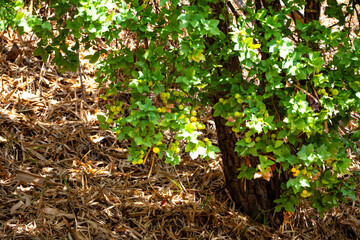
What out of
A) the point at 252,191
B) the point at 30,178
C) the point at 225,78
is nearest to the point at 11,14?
the point at 225,78

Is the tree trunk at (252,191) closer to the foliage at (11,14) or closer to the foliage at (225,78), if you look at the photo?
the foliage at (225,78)

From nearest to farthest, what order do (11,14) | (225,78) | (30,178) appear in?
(11,14), (225,78), (30,178)

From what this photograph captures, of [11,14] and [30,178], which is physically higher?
[11,14]

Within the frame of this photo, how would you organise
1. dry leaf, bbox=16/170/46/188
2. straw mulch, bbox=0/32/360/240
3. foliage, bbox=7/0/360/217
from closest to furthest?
foliage, bbox=7/0/360/217 → straw mulch, bbox=0/32/360/240 → dry leaf, bbox=16/170/46/188

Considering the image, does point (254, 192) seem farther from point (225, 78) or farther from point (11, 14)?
point (11, 14)

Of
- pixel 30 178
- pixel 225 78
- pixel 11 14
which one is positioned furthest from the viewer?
pixel 30 178

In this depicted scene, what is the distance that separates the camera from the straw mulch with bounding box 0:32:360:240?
109 inches

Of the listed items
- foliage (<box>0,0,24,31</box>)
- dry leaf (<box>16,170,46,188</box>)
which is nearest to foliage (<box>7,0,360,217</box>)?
foliage (<box>0,0,24,31</box>)

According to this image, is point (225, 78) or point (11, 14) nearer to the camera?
point (11, 14)

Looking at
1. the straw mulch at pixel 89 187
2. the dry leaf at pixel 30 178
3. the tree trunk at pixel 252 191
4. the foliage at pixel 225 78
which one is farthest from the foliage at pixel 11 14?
the tree trunk at pixel 252 191

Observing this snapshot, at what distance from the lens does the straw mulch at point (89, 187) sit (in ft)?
9.09

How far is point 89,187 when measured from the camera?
304cm

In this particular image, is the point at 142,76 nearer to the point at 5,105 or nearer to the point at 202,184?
the point at 202,184

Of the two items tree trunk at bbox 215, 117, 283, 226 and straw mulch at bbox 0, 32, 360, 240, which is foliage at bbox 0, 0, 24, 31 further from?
tree trunk at bbox 215, 117, 283, 226
